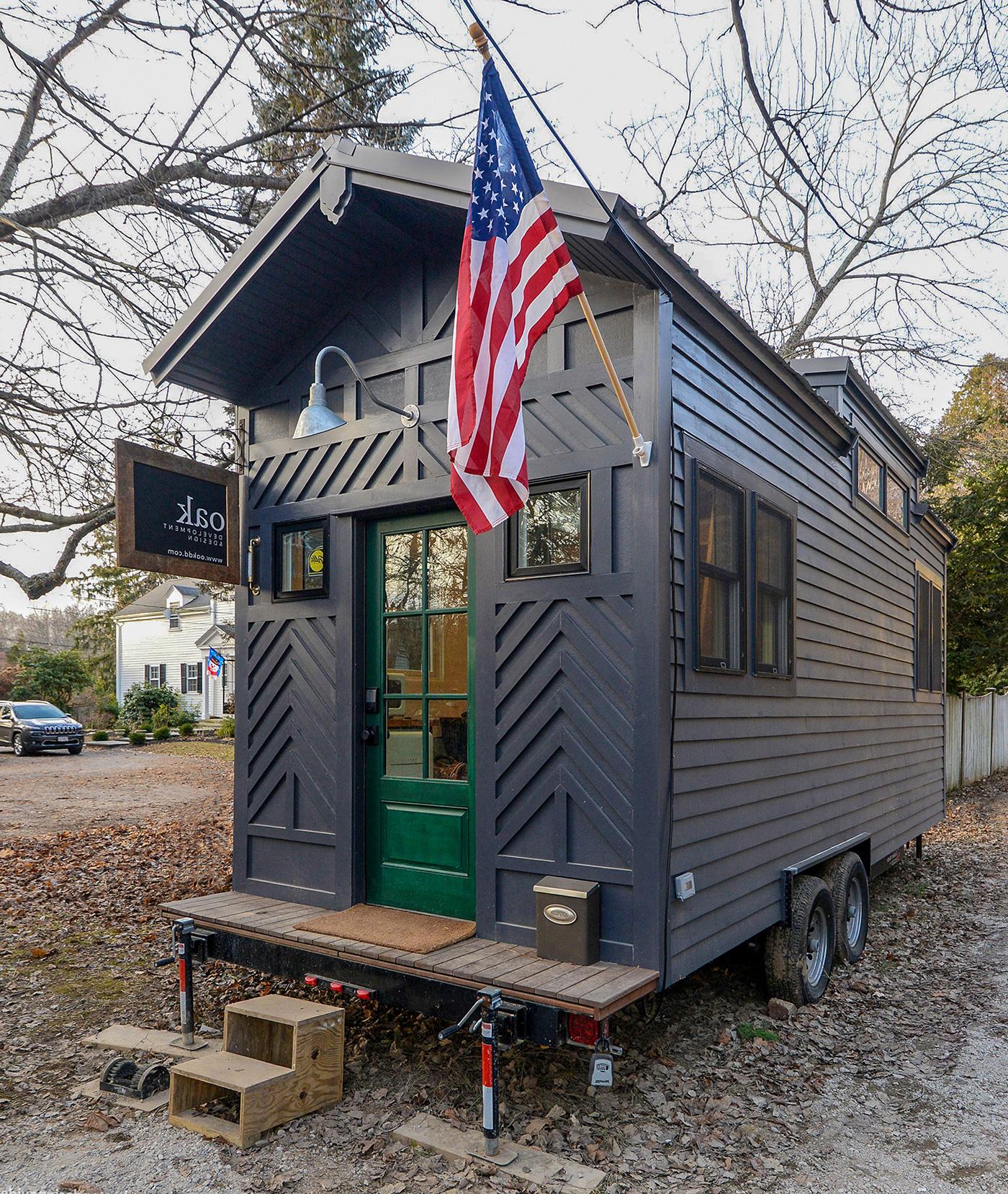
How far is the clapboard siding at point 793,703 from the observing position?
438 centimetres

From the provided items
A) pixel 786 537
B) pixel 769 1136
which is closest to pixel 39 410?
pixel 786 537

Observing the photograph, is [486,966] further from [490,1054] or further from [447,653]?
[447,653]

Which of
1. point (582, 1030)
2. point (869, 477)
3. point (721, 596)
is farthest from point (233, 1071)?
point (869, 477)

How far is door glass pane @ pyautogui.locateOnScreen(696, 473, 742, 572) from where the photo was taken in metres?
4.62

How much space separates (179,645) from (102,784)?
1923 cm

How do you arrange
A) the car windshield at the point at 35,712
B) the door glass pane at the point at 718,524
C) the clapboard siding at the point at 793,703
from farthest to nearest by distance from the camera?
the car windshield at the point at 35,712 → the door glass pane at the point at 718,524 → the clapboard siding at the point at 793,703

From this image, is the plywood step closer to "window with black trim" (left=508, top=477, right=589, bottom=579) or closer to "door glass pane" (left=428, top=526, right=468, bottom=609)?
"door glass pane" (left=428, top=526, right=468, bottom=609)

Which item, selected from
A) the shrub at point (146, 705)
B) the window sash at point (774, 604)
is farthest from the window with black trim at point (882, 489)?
Answer: the shrub at point (146, 705)

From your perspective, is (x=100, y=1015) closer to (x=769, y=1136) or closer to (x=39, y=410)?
(x=769, y=1136)

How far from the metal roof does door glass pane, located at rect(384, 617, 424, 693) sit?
183cm

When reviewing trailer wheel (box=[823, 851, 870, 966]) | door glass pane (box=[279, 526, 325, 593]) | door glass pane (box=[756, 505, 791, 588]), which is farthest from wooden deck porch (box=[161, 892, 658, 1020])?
trailer wheel (box=[823, 851, 870, 966])

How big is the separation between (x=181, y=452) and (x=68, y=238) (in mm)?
1900

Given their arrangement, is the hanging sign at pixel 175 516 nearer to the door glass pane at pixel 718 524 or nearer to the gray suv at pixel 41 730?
the door glass pane at pixel 718 524

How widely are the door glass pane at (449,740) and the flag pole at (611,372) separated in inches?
61.4
